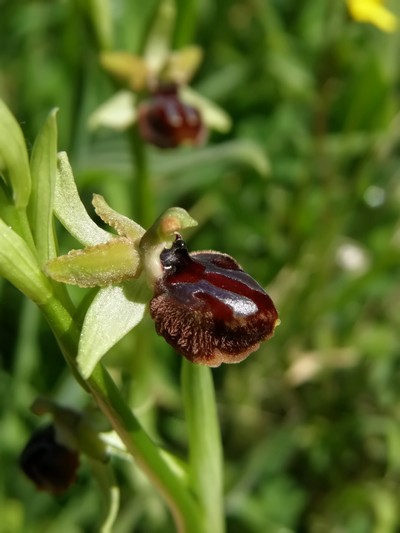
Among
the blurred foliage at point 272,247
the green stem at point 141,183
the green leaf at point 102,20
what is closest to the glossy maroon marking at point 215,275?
the blurred foliage at point 272,247

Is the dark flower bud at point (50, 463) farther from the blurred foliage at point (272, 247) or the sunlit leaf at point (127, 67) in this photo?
the sunlit leaf at point (127, 67)

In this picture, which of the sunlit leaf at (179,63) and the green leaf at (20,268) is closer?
the green leaf at (20,268)

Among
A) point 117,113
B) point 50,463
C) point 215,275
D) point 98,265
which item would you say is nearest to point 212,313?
point 215,275

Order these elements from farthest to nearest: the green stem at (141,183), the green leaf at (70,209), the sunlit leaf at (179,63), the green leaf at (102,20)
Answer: the sunlit leaf at (179,63)
the green stem at (141,183)
the green leaf at (102,20)
the green leaf at (70,209)

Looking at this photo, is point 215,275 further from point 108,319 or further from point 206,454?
point 206,454

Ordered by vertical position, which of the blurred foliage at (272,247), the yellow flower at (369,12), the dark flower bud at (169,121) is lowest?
the blurred foliage at (272,247)

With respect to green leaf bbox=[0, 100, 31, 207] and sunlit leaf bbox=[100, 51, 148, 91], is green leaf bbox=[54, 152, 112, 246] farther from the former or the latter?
sunlit leaf bbox=[100, 51, 148, 91]

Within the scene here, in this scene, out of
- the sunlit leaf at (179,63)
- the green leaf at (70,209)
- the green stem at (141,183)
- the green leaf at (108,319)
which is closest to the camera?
the green leaf at (108,319)
